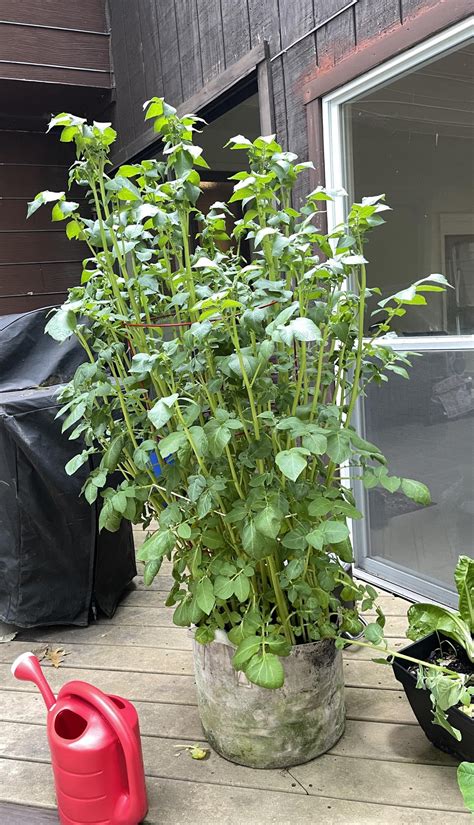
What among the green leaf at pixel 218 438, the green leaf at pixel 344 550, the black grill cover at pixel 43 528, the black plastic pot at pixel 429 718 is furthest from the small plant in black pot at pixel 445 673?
the black grill cover at pixel 43 528

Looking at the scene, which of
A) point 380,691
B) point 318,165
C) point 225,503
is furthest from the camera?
point 318,165

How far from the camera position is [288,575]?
1354mm

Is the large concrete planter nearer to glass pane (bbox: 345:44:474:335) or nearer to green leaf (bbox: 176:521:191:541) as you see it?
green leaf (bbox: 176:521:191:541)

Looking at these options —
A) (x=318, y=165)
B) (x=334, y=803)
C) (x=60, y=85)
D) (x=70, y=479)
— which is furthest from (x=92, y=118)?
(x=334, y=803)

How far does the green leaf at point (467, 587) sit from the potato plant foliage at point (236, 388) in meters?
0.24

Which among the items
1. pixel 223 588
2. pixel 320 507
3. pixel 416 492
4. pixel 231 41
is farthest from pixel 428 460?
pixel 231 41

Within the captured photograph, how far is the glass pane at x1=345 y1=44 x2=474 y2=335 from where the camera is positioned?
193 centimetres

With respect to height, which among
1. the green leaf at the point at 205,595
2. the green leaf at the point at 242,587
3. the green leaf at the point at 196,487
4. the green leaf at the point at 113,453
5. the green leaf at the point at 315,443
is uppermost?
the green leaf at the point at 315,443

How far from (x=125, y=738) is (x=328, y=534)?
1.79ft

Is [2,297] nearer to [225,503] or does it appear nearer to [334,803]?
[225,503]

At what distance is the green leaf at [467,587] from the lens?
155 cm

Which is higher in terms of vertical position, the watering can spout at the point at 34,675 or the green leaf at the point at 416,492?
the green leaf at the point at 416,492

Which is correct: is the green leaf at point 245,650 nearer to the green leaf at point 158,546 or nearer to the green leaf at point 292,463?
the green leaf at point 158,546

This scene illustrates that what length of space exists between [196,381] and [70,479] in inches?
34.0
